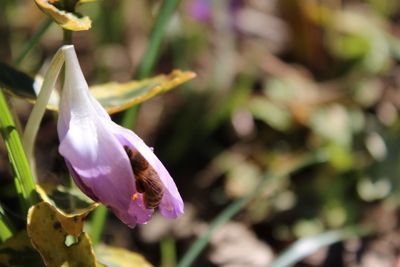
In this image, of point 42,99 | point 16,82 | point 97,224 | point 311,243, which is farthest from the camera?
point 311,243

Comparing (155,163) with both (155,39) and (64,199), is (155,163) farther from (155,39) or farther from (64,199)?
(155,39)

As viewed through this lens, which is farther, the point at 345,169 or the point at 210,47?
the point at 210,47

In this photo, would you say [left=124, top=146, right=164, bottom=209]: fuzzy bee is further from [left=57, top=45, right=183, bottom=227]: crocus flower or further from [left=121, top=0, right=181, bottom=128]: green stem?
[left=121, top=0, right=181, bottom=128]: green stem

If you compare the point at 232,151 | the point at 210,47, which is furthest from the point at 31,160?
the point at 210,47

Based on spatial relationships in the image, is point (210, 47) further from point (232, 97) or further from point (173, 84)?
point (173, 84)

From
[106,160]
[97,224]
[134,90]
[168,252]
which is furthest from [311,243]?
[106,160]

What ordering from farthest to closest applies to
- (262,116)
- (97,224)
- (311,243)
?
(262,116) → (311,243) → (97,224)

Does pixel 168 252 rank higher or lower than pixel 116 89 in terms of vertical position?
lower
